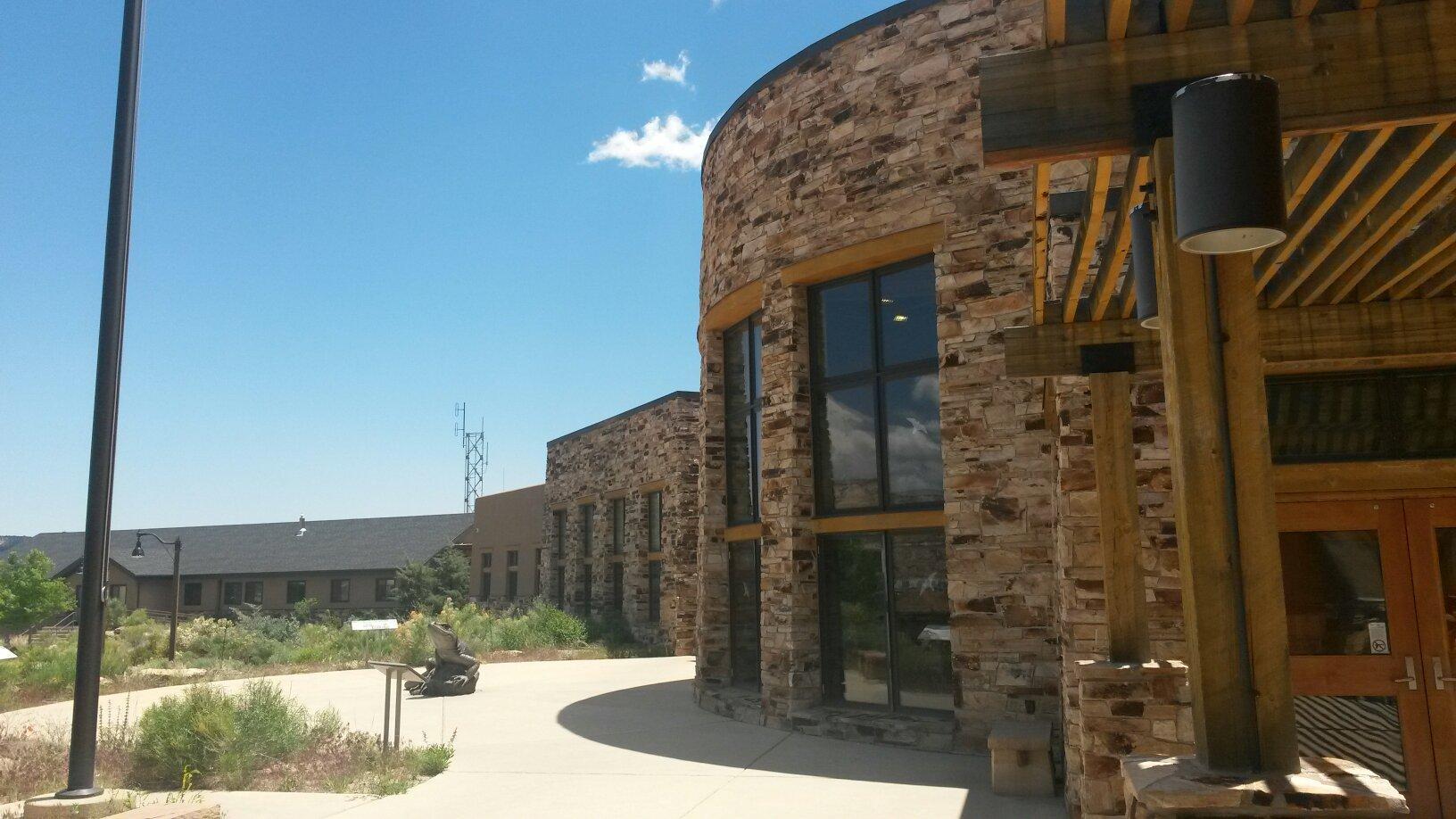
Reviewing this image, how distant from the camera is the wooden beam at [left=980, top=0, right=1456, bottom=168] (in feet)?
9.98

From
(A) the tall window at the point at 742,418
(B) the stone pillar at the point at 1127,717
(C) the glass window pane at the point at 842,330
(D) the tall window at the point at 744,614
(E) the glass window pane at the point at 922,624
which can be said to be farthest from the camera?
(A) the tall window at the point at 742,418

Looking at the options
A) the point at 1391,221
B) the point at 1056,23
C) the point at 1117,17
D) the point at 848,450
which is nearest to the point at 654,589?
the point at 848,450

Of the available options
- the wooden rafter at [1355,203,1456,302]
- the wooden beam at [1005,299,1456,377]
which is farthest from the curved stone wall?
the wooden rafter at [1355,203,1456,302]

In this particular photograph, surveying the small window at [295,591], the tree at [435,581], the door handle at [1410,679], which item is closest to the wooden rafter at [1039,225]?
the door handle at [1410,679]

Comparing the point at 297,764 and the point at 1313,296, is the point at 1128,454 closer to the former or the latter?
the point at 1313,296

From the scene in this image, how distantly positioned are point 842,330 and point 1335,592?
558 centimetres

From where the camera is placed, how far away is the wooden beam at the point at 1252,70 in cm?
304

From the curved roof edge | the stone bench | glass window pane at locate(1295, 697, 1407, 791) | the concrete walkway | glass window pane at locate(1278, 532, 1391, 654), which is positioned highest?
the curved roof edge

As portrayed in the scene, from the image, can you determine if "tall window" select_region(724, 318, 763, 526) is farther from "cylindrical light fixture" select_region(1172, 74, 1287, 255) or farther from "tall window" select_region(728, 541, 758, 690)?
A: "cylindrical light fixture" select_region(1172, 74, 1287, 255)

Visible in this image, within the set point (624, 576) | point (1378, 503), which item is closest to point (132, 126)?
point (1378, 503)

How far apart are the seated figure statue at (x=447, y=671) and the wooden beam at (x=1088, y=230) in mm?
11683

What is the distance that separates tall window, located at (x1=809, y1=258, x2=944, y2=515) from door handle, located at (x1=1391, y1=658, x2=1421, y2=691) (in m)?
4.28

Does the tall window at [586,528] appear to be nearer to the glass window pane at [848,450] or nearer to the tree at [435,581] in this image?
the tree at [435,581]

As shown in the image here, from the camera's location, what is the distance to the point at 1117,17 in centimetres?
314
